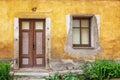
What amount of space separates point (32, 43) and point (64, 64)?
5.70ft

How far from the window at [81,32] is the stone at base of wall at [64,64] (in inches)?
35.0

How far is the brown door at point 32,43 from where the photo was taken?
1510cm

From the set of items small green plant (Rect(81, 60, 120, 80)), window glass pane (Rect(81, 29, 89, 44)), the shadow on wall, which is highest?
window glass pane (Rect(81, 29, 89, 44))

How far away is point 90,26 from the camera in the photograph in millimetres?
15367

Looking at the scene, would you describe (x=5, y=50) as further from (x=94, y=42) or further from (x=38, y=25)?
(x=94, y=42)

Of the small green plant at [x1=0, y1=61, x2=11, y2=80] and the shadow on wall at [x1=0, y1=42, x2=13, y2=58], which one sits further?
the shadow on wall at [x1=0, y1=42, x2=13, y2=58]

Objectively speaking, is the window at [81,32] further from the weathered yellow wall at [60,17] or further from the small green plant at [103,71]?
the small green plant at [103,71]

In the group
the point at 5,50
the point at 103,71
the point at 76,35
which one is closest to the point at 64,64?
the point at 76,35

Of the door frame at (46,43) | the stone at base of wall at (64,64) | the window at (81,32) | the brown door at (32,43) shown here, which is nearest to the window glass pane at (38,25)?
the brown door at (32,43)

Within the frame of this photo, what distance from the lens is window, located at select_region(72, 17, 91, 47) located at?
50.3ft

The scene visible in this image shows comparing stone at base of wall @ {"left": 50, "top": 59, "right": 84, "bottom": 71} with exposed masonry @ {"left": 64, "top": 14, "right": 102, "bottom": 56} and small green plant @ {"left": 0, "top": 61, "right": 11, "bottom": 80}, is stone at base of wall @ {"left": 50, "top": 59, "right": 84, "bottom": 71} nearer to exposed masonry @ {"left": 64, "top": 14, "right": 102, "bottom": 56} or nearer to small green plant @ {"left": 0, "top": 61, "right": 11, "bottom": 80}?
exposed masonry @ {"left": 64, "top": 14, "right": 102, "bottom": 56}

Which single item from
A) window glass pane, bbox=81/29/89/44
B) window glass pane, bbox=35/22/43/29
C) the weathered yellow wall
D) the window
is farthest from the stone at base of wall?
window glass pane, bbox=35/22/43/29

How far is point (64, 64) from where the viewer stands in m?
14.8

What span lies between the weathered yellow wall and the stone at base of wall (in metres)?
0.22
